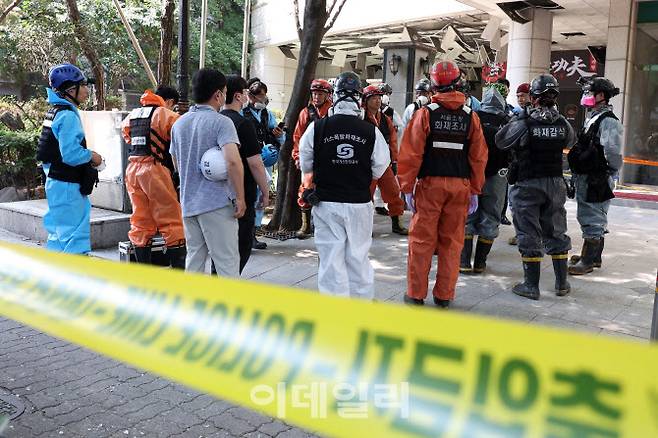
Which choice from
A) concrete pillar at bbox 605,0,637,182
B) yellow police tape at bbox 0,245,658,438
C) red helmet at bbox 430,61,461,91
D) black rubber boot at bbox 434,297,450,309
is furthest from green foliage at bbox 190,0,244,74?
yellow police tape at bbox 0,245,658,438

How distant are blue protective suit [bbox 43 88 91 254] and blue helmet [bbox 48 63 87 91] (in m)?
0.07

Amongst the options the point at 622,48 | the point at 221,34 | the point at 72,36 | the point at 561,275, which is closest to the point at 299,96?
the point at 561,275

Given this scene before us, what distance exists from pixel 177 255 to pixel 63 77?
172cm

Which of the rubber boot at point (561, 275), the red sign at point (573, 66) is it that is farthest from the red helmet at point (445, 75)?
the red sign at point (573, 66)

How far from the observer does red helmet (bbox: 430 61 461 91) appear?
478cm

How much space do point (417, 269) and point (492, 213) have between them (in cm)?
181

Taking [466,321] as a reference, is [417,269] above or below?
below

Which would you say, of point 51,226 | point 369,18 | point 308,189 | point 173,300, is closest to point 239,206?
point 308,189

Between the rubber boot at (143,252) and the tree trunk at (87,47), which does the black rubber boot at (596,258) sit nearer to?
the rubber boot at (143,252)

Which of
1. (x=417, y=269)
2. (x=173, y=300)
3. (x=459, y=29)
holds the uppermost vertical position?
(x=459, y=29)

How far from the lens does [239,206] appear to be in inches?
165

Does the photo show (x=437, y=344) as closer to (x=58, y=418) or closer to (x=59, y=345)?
(x=58, y=418)

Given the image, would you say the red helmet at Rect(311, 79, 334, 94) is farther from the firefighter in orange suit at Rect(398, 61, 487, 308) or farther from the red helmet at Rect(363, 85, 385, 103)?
the firefighter in orange suit at Rect(398, 61, 487, 308)

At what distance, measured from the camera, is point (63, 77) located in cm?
477
